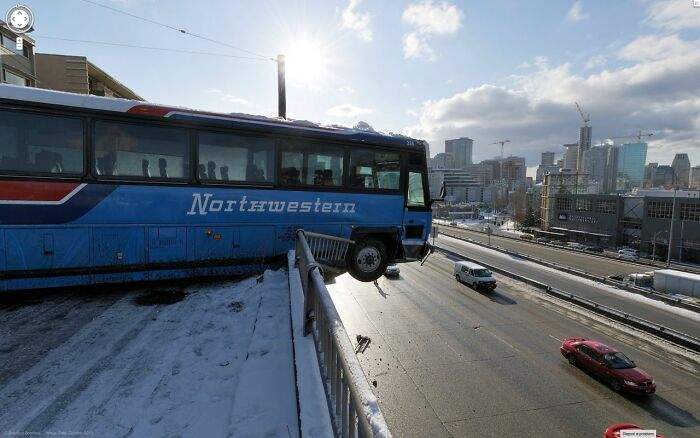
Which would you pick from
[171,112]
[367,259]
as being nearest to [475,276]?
[367,259]

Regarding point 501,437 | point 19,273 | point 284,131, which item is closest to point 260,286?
point 284,131

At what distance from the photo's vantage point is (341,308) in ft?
91.5

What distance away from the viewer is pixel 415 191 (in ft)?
37.3

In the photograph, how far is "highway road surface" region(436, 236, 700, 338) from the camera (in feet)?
80.3

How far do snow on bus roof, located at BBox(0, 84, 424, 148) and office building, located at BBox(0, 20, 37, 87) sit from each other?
28946 millimetres

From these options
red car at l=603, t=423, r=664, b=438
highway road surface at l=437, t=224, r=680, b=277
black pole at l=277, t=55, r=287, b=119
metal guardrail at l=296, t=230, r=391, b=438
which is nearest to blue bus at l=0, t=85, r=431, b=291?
metal guardrail at l=296, t=230, r=391, b=438

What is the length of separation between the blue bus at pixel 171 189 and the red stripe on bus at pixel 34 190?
22mm

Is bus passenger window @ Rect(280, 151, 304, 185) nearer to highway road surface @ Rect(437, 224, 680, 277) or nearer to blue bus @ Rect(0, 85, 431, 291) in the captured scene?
blue bus @ Rect(0, 85, 431, 291)

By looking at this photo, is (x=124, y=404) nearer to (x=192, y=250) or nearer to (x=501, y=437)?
(x=192, y=250)

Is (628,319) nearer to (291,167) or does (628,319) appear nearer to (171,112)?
(291,167)

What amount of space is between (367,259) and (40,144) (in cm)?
895

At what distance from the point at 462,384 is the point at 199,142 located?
16.7 metres

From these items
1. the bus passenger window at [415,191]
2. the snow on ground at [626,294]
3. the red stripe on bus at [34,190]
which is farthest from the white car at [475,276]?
the red stripe on bus at [34,190]

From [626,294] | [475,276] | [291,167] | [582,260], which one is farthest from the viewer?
[582,260]
